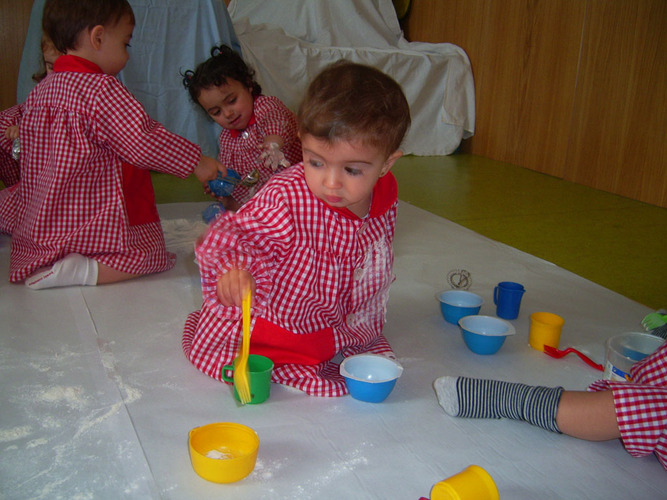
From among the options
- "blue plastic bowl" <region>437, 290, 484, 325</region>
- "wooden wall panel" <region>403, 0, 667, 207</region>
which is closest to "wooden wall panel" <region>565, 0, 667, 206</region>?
"wooden wall panel" <region>403, 0, 667, 207</region>

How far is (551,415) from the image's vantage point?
1.01 m

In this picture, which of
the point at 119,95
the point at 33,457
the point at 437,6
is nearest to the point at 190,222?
the point at 119,95

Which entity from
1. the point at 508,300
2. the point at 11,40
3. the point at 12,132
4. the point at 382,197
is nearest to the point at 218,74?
the point at 12,132

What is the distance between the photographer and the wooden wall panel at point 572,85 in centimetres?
277

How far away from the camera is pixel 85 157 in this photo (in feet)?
5.03

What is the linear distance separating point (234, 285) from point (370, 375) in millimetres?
325

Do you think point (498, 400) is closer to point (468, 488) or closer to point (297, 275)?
point (468, 488)

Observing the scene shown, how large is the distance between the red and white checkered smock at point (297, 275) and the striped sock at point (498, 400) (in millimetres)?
199

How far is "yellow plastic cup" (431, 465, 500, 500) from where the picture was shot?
803 millimetres

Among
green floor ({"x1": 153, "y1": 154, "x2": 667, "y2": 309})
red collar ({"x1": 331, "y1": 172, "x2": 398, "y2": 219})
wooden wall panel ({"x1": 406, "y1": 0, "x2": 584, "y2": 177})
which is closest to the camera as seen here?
red collar ({"x1": 331, "y1": 172, "x2": 398, "y2": 219})

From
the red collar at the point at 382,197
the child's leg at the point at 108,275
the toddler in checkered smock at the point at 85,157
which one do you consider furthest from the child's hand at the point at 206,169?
the red collar at the point at 382,197

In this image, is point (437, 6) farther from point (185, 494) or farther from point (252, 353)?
point (185, 494)

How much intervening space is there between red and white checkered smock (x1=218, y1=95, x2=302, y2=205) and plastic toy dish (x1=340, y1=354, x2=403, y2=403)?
0.99 m

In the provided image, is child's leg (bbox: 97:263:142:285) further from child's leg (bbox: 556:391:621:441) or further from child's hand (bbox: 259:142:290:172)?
child's leg (bbox: 556:391:621:441)
